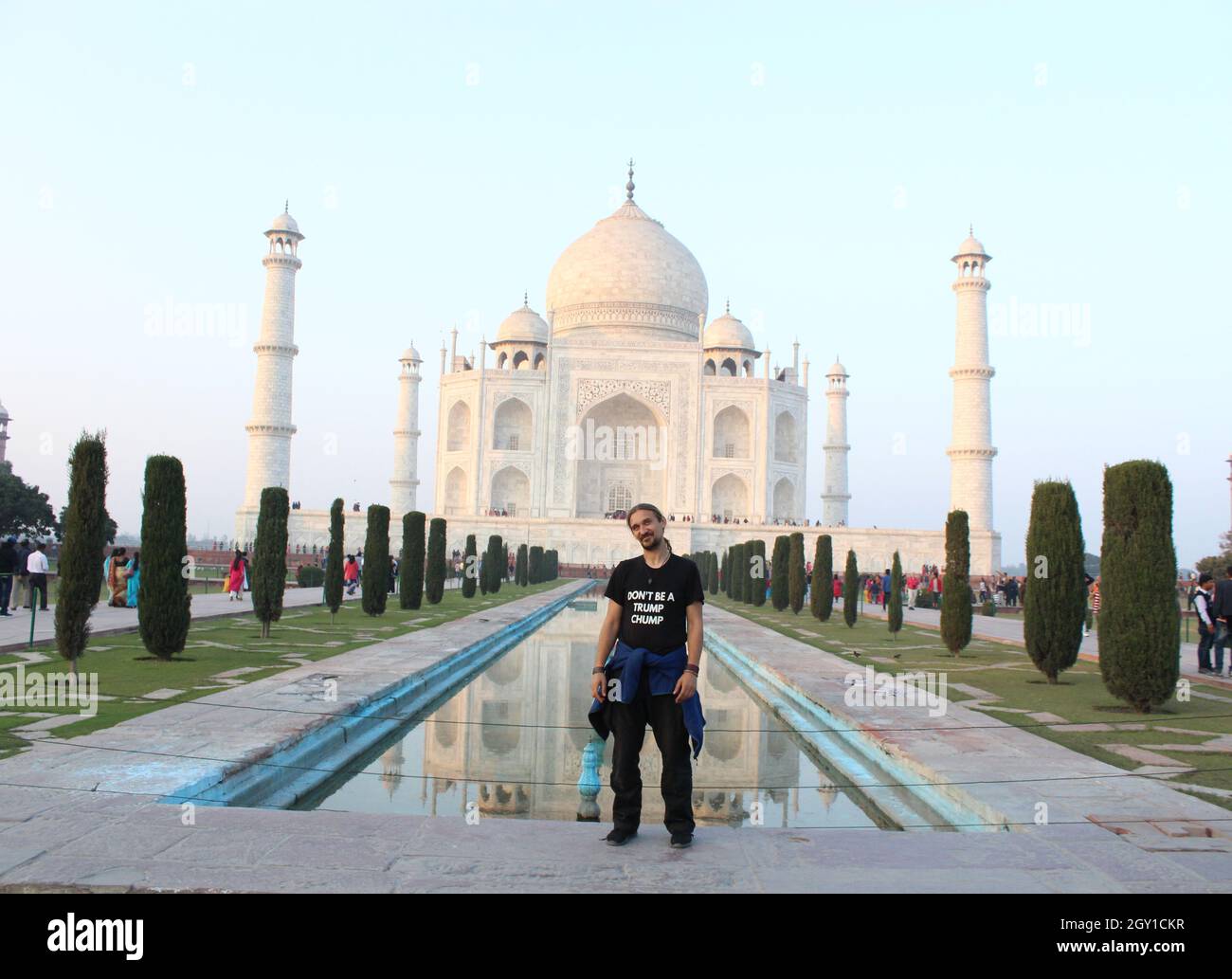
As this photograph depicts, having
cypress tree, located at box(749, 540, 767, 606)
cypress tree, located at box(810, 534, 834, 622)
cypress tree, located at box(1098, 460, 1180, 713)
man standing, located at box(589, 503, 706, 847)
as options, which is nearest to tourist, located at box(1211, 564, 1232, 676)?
cypress tree, located at box(1098, 460, 1180, 713)

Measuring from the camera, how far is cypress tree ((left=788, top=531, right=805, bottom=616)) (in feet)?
53.6

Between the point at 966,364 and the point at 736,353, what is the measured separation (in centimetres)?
1089

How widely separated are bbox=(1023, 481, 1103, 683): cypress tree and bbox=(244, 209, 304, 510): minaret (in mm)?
23881

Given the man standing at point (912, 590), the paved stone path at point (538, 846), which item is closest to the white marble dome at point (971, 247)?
the man standing at point (912, 590)

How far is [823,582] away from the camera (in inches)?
581

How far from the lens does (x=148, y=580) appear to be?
741 cm

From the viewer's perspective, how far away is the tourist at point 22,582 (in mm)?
12047

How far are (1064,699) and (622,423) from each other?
99.3 ft

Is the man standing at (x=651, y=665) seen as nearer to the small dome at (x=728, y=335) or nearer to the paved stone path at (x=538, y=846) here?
the paved stone path at (x=538, y=846)

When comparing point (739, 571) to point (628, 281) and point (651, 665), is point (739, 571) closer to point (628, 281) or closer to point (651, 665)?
point (628, 281)

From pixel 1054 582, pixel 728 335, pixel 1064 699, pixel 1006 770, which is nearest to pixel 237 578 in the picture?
pixel 1054 582
